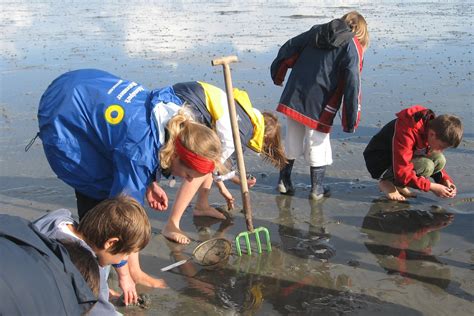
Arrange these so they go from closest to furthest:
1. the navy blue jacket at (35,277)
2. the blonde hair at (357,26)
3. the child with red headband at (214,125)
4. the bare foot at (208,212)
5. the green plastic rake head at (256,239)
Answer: the navy blue jacket at (35,277)
the child with red headband at (214,125)
the green plastic rake head at (256,239)
the bare foot at (208,212)
the blonde hair at (357,26)

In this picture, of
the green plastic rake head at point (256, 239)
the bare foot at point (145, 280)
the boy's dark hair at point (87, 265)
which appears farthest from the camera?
the green plastic rake head at point (256, 239)

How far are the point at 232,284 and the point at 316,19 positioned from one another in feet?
43.1

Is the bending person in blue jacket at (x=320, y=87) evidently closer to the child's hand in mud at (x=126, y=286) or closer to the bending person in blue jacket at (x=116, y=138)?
the bending person in blue jacket at (x=116, y=138)

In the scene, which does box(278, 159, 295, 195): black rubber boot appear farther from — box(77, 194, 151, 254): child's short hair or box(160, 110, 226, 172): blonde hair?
box(77, 194, 151, 254): child's short hair

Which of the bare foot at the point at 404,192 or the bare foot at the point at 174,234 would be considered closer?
the bare foot at the point at 174,234

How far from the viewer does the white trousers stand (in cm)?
497

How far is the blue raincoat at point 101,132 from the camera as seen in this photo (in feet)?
9.86

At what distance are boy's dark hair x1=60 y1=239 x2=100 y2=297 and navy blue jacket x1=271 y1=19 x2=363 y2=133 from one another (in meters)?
2.98

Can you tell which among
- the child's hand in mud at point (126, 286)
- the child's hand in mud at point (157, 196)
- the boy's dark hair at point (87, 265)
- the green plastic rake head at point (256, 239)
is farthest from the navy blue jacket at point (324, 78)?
the boy's dark hair at point (87, 265)

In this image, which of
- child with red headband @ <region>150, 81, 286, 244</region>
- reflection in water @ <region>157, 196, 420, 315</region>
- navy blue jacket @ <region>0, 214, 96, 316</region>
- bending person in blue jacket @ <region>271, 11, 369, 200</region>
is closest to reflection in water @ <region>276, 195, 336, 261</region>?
reflection in water @ <region>157, 196, 420, 315</region>

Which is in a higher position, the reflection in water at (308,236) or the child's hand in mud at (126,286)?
the child's hand in mud at (126,286)

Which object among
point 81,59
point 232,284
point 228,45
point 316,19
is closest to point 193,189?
point 232,284

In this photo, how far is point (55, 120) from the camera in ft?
10.3

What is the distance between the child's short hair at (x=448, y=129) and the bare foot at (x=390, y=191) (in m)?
0.64
